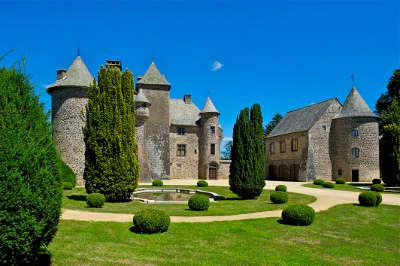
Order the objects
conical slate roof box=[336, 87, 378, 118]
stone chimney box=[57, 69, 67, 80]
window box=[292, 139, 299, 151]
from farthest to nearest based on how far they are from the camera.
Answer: window box=[292, 139, 299, 151], conical slate roof box=[336, 87, 378, 118], stone chimney box=[57, 69, 67, 80]

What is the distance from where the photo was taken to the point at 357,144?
1441 inches

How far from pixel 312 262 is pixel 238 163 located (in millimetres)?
10303

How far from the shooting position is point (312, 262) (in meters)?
7.96

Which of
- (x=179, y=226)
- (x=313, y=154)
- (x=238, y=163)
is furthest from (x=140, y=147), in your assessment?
(x=179, y=226)

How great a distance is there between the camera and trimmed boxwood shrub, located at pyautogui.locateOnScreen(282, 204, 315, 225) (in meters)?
11.6

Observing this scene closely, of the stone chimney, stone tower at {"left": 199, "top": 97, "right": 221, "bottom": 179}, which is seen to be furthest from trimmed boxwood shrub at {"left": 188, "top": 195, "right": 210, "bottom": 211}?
stone tower at {"left": 199, "top": 97, "right": 221, "bottom": 179}

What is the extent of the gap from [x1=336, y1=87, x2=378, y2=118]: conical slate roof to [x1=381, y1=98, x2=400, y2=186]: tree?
936 cm

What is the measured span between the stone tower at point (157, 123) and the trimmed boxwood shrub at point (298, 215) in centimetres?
2754

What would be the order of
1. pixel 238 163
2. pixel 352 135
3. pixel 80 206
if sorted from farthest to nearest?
1. pixel 352 135
2. pixel 238 163
3. pixel 80 206

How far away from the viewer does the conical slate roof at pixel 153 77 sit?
39.5m

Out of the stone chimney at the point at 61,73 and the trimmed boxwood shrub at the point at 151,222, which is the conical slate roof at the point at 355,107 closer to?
the stone chimney at the point at 61,73

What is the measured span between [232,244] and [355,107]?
3443 centimetres

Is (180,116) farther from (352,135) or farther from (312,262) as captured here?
(312,262)

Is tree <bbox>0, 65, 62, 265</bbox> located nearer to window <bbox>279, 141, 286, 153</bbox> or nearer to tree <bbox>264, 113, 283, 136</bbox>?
window <bbox>279, 141, 286, 153</bbox>
